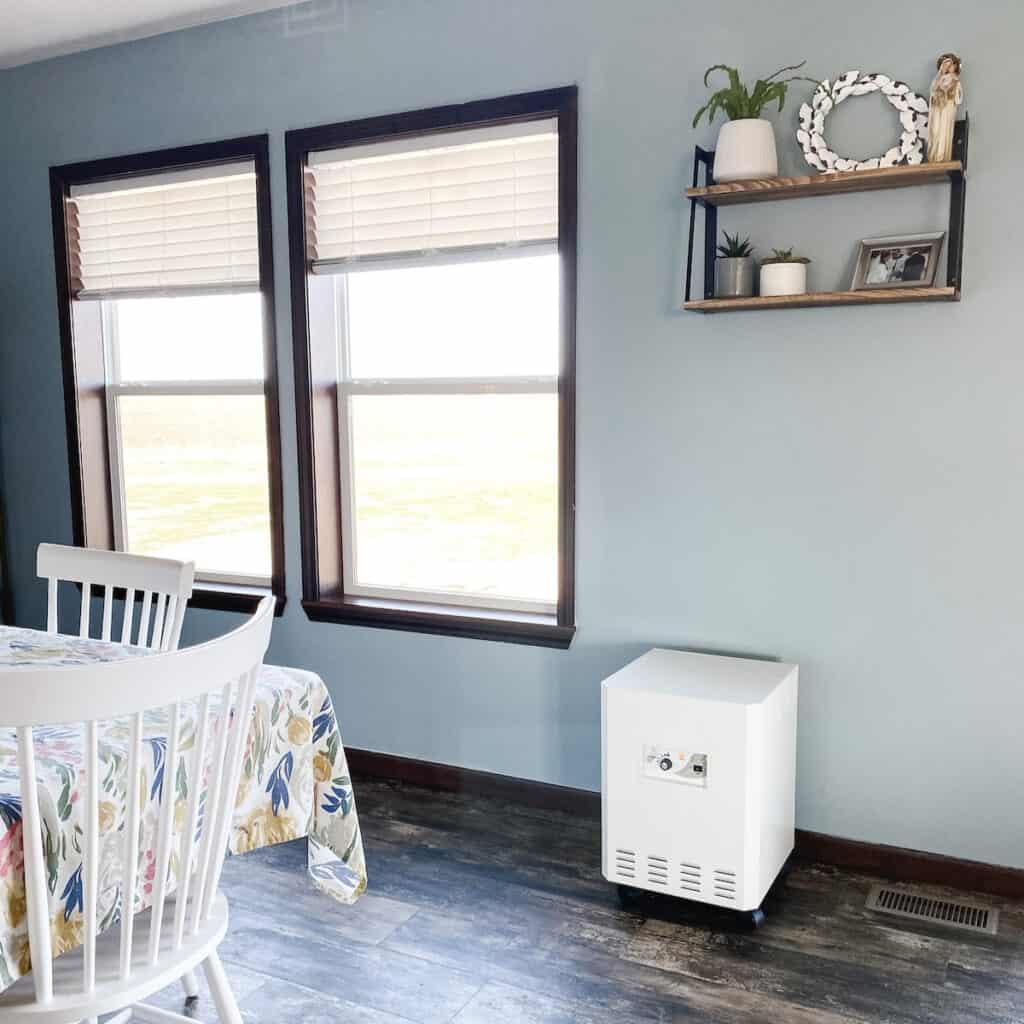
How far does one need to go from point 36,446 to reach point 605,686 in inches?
104

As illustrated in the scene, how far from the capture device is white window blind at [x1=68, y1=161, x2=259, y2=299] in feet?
11.1

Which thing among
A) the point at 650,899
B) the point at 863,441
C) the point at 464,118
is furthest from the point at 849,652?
the point at 464,118

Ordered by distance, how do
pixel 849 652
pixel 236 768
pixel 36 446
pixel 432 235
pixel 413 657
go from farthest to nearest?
pixel 36 446, pixel 413 657, pixel 432 235, pixel 849 652, pixel 236 768

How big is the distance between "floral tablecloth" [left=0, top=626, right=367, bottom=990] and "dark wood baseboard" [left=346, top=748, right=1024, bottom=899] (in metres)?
→ 1.18

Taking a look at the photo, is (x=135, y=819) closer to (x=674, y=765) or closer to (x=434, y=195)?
(x=674, y=765)

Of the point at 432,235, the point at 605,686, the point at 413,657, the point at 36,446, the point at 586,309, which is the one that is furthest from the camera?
the point at 36,446

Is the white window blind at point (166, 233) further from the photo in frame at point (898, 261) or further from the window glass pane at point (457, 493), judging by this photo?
the photo in frame at point (898, 261)

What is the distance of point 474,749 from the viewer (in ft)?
10.4

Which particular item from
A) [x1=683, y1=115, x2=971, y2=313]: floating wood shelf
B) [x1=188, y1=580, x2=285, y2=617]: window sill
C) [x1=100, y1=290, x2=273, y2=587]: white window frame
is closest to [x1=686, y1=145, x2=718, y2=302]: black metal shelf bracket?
[x1=683, y1=115, x2=971, y2=313]: floating wood shelf

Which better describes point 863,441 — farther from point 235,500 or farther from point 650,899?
point 235,500

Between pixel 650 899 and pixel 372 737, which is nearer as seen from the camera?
pixel 650 899

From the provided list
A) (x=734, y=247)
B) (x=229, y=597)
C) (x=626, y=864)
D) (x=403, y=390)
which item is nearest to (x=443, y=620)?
(x=403, y=390)

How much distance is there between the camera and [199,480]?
3646 mm

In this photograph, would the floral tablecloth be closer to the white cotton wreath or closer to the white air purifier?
the white air purifier
